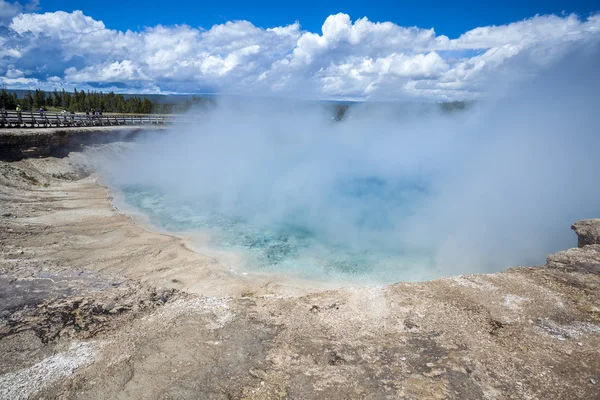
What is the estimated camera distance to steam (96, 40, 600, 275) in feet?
40.2

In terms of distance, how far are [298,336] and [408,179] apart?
57.8 feet

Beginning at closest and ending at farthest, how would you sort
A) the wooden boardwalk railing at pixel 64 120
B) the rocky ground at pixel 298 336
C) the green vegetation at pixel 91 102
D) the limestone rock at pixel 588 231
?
1. the rocky ground at pixel 298 336
2. the limestone rock at pixel 588 231
3. the wooden boardwalk railing at pixel 64 120
4. the green vegetation at pixel 91 102

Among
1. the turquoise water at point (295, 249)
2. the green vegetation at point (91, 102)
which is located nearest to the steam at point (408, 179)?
the turquoise water at point (295, 249)

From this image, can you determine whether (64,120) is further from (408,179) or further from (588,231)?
(588,231)

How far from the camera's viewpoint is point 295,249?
464 inches

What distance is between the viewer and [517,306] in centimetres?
660

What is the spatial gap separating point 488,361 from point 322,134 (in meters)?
31.5

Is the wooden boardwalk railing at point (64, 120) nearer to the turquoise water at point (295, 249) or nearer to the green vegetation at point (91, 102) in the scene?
the turquoise water at point (295, 249)

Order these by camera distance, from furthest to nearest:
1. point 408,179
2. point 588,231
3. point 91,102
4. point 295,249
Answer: point 91,102, point 408,179, point 295,249, point 588,231

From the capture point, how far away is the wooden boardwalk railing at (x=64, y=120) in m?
19.6

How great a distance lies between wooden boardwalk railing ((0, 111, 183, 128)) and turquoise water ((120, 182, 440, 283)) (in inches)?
388

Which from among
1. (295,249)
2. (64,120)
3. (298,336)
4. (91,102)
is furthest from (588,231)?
(91,102)

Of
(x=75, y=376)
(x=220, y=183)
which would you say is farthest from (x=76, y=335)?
(x=220, y=183)

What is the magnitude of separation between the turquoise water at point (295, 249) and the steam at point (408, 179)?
0.88 ft
